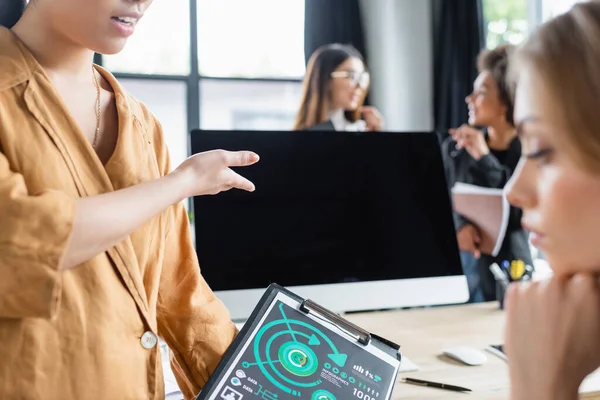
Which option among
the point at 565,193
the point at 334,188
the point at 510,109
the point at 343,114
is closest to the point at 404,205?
the point at 334,188

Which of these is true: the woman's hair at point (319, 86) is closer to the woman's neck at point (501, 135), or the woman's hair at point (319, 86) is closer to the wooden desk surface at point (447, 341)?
the woman's neck at point (501, 135)

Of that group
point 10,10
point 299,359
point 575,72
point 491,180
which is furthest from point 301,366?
point 491,180

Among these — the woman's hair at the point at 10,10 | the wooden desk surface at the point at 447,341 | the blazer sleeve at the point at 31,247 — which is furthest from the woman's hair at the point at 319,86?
the blazer sleeve at the point at 31,247

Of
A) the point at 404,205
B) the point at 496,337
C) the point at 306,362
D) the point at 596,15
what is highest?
the point at 596,15

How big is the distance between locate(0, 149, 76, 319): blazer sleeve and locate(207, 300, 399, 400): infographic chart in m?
0.26

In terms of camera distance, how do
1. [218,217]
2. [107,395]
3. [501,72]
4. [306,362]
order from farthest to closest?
1. [501,72]
2. [218,217]
3. [306,362]
4. [107,395]

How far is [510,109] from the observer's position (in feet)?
7.72

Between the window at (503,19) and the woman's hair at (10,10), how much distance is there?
3.16 metres

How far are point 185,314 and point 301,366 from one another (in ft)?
0.60

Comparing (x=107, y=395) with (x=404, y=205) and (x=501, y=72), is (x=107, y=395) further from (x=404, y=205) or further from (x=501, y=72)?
(x=501, y=72)

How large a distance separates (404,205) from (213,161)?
0.61 m

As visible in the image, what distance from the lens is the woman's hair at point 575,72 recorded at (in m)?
0.52

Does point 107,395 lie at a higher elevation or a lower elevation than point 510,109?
lower

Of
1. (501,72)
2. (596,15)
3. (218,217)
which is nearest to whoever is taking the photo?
(596,15)
